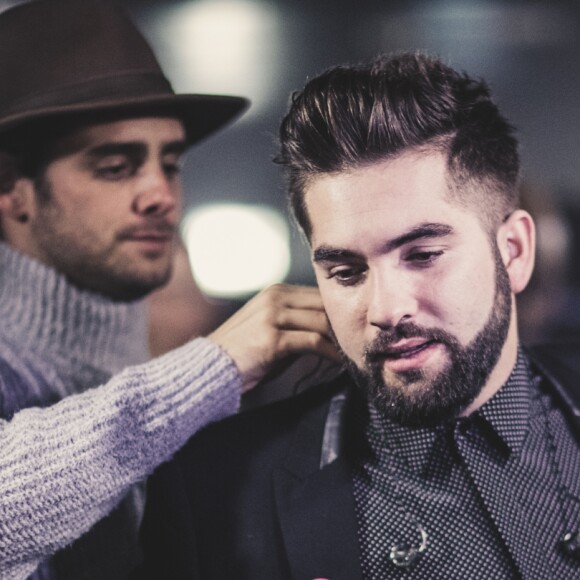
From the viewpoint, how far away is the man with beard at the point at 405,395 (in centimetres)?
164

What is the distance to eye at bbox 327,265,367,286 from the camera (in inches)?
66.6

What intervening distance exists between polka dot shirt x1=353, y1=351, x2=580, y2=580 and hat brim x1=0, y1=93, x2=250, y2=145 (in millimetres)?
1006

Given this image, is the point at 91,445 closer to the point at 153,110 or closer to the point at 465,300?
the point at 465,300

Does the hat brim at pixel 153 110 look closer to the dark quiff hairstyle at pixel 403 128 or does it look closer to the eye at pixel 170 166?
the eye at pixel 170 166

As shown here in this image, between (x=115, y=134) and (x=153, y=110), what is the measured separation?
0.14 metres

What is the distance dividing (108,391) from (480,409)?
791 millimetres

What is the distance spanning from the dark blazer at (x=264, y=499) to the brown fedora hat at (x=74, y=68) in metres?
0.89

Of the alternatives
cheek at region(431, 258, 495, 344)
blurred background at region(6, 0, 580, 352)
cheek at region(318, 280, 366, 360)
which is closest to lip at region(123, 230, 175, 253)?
cheek at region(318, 280, 366, 360)

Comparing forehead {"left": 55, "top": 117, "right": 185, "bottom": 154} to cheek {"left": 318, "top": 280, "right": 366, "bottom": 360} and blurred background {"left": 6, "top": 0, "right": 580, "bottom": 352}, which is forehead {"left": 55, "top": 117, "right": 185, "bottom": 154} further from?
blurred background {"left": 6, "top": 0, "right": 580, "bottom": 352}

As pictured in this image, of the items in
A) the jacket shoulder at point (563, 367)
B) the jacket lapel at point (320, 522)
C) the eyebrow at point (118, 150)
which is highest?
the eyebrow at point (118, 150)

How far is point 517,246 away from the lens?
1.80 metres

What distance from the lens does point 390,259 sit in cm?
164

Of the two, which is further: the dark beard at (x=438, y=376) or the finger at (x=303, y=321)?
the finger at (x=303, y=321)

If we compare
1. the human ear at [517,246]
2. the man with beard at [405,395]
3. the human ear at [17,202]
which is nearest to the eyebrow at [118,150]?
the human ear at [17,202]
